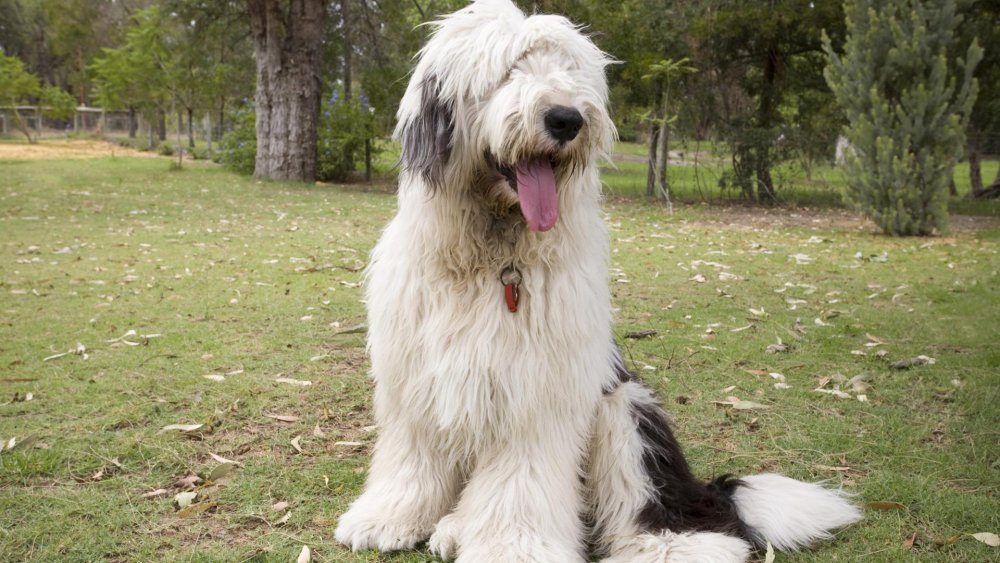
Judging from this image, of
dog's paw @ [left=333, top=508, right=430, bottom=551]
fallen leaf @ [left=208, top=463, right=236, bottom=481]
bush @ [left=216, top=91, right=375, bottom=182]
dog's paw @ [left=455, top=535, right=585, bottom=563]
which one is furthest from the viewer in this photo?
bush @ [left=216, top=91, right=375, bottom=182]

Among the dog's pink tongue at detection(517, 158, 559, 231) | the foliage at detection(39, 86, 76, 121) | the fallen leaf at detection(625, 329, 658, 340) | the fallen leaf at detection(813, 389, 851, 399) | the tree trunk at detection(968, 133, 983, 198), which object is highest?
the foliage at detection(39, 86, 76, 121)

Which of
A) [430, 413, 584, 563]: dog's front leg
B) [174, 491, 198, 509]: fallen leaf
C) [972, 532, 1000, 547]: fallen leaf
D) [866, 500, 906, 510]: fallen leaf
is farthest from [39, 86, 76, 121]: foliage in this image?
[972, 532, 1000, 547]: fallen leaf

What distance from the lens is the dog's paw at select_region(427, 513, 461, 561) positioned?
278 cm

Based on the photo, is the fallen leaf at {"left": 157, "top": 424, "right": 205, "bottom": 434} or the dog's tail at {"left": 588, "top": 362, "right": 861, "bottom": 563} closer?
the dog's tail at {"left": 588, "top": 362, "right": 861, "bottom": 563}

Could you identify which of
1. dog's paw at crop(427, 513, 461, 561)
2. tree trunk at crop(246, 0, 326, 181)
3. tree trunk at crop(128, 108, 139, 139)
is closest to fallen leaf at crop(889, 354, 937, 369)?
dog's paw at crop(427, 513, 461, 561)

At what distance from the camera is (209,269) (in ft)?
27.0

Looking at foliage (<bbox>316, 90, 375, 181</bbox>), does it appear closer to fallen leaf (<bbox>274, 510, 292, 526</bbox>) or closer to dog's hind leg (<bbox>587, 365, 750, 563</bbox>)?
fallen leaf (<bbox>274, 510, 292, 526</bbox>)

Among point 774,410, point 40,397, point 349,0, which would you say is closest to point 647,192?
point 349,0

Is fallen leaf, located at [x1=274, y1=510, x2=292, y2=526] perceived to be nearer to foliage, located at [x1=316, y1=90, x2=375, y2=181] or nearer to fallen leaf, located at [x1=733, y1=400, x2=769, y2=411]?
fallen leaf, located at [x1=733, y1=400, x2=769, y2=411]

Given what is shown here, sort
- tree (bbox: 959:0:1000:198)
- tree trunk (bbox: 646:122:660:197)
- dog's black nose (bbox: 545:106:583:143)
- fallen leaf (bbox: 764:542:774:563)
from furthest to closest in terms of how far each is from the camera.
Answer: tree trunk (bbox: 646:122:660:197)
tree (bbox: 959:0:1000:198)
fallen leaf (bbox: 764:542:774:563)
dog's black nose (bbox: 545:106:583:143)

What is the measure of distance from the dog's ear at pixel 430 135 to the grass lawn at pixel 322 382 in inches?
57.3

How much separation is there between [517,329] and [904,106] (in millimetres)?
11015

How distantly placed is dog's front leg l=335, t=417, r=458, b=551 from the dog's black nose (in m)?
1.26

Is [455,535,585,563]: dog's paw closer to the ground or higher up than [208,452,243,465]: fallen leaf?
higher up
